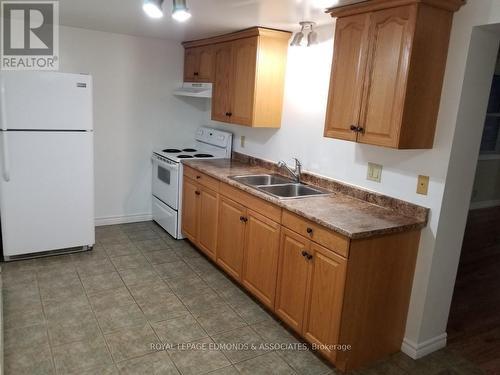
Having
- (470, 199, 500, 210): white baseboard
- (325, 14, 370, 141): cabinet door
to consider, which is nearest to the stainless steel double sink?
(325, 14, 370, 141): cabinet door

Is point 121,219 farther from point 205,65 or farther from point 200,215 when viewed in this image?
point 205,65

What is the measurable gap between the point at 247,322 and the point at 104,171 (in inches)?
103

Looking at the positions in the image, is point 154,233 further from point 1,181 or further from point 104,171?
point 1,181

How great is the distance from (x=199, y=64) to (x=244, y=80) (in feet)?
3.27

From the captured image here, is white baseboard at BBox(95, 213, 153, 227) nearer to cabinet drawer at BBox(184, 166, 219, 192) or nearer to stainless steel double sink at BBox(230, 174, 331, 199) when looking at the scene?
cabinet drawer at BBox(184, 166, 219, 192)

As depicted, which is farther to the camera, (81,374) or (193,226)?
(193,226)

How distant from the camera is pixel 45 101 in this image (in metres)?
3.30

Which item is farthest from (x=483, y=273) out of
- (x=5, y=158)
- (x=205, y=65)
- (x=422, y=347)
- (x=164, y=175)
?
(x=5, y=158)

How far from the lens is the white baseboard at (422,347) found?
2.49 meters

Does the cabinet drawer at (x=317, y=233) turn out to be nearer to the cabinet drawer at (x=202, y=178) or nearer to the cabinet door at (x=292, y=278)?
the cabinet door at (x=292, y=278)

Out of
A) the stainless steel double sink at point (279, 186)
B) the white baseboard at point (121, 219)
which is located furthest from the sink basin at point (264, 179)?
the white baseboard at point (121, 219)

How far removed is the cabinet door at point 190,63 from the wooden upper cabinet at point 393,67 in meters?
2.22

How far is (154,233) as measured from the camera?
4.43 meters

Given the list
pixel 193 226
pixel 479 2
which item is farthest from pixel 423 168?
pixel 193 226
